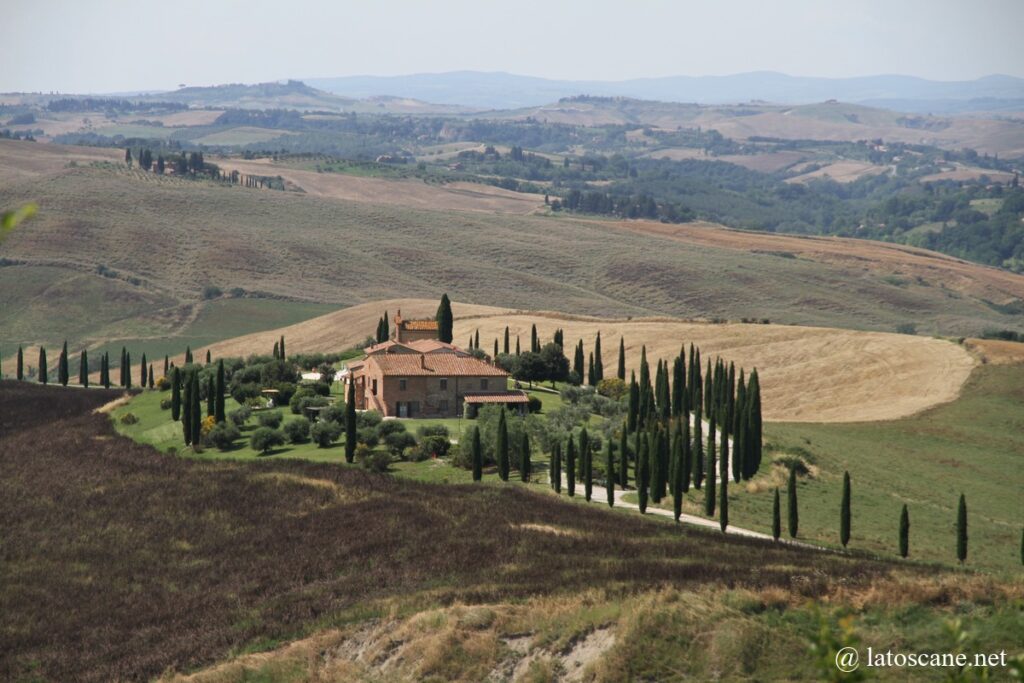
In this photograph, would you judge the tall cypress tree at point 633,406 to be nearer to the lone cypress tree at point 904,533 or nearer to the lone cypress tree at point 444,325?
the lone cypress tree at point 904,533

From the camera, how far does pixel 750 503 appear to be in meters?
69.3

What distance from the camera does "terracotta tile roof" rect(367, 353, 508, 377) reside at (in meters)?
86.4

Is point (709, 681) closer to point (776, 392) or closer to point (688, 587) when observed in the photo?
point (688, 587)

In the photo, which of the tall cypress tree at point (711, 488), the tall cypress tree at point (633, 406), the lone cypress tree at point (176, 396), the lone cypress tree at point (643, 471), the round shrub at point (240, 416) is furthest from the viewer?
the lone cypress tree at point (176, 396)

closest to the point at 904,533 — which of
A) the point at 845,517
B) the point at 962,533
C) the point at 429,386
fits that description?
the point at 962,533

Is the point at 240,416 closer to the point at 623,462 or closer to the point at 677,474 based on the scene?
the point at 623,462

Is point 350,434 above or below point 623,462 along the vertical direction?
above

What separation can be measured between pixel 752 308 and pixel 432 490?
12970 centimetres

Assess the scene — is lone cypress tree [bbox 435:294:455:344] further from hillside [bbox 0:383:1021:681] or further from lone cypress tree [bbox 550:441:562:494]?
lone cypress tree [bbox 550:441:562:494]

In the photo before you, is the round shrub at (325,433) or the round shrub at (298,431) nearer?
Answer: the round shrub at (325,433)

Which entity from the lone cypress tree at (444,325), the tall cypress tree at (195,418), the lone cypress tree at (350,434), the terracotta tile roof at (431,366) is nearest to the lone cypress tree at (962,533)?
the lone cypress tree at (350,434)

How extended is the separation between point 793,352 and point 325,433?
162 feet

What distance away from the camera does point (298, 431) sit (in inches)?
3216

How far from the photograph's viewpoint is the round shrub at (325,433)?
7894cm
